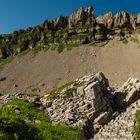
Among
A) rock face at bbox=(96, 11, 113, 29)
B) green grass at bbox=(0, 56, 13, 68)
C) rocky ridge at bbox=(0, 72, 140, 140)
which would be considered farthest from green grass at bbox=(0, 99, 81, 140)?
rock face at bbox=(96, 11, 113, 29)

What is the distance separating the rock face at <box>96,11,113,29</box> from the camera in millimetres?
190500

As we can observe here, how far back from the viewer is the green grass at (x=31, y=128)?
126 ft

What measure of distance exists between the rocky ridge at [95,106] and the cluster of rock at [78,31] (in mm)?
123485

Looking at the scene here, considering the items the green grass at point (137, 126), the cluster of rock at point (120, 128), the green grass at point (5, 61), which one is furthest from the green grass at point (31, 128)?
the green grass at point (5, 61)

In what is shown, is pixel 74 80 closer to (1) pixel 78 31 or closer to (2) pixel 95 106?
(2) pixel 95 106

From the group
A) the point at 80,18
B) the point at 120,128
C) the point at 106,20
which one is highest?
the point at 80,18

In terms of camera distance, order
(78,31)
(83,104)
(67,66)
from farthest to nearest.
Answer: (78,31) → (67,66) → (83,104)

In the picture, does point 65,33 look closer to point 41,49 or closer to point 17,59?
point 41,49

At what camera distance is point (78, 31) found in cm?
18700

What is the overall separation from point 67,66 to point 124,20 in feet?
177

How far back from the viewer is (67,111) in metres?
44.9

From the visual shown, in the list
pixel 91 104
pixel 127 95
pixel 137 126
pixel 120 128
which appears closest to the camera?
pixel 137 126

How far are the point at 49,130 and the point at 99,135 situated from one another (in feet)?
18.0

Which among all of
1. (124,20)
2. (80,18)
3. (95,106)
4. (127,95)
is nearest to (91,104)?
(95,106)
